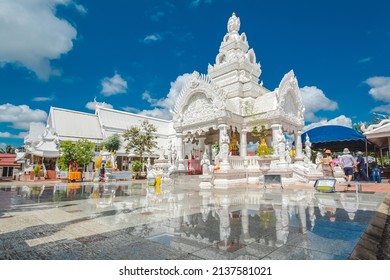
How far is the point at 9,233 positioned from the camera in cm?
385

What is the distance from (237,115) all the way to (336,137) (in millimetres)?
10113

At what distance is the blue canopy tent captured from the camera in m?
19.1

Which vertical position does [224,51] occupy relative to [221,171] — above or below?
above

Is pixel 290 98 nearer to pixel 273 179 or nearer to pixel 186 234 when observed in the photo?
pixel 273 179

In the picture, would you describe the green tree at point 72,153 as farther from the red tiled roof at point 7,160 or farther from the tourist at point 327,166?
the tourist at point 327,166

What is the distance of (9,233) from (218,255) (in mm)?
3541

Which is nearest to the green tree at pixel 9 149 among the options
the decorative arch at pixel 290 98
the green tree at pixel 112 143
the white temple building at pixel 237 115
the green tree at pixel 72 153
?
the green tree at pixel 112 143

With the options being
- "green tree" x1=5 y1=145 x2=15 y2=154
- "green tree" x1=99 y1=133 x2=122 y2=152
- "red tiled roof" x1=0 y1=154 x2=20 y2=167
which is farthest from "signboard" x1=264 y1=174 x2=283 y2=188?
"green tree" x1=5 y1=145 x2=15 y2=154

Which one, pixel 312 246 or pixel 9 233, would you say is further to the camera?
pixel 9 233

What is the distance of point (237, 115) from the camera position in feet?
50.4

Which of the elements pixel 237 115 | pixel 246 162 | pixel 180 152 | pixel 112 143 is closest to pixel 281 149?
pixel 246 162

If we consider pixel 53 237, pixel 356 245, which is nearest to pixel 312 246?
pixel 356 245
